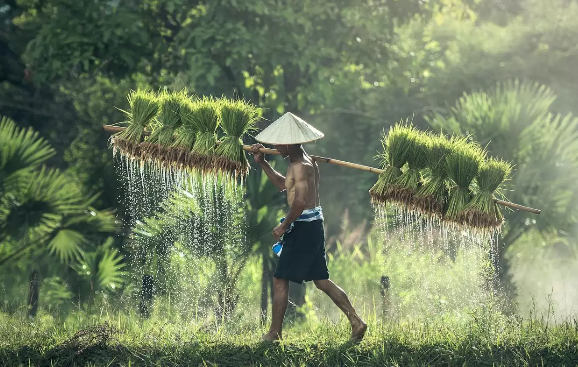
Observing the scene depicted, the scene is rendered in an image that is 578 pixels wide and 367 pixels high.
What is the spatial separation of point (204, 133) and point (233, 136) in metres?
0.28

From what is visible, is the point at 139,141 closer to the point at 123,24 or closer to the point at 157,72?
the point at 123,24

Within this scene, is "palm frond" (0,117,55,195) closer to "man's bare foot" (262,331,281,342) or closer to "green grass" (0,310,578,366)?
"green grass" (0,310,578,366)

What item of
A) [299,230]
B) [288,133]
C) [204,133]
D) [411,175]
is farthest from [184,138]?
[411,175]

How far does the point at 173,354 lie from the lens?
29.6 feet

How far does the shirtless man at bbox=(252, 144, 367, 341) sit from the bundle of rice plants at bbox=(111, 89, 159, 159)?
143cm

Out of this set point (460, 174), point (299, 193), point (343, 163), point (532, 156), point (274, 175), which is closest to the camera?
point (299, 193)

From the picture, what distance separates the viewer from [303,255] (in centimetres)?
905

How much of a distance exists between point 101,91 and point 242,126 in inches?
516

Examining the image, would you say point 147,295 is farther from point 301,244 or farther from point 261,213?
point 301,244

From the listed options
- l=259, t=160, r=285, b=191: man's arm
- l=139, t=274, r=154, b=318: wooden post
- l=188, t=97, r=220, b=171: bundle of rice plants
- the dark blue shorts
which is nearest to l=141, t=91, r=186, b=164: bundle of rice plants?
l=188, t=97, r=220, b=171: bundle of rice plants

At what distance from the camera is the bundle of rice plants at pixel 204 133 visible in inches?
377

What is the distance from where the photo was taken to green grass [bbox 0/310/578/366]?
884 centimetres

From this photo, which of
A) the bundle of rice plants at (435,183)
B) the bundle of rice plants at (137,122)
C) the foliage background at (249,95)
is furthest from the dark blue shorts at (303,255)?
the foliage background at (249,95)

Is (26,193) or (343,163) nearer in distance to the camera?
(343,163)
